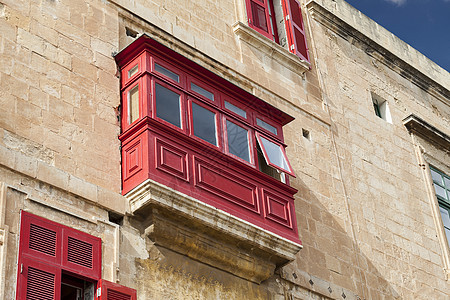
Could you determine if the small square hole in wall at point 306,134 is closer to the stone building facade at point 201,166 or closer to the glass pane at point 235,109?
the stone building facade at point 201,166

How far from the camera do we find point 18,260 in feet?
30.5

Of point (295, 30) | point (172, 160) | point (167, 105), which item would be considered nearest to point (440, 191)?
point (295, 30)

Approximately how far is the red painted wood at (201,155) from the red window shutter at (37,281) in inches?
75.3

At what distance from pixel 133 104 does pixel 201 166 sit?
50.4 inches

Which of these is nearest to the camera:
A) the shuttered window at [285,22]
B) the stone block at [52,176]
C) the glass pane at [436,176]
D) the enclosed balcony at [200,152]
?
the stone block at [52,176]

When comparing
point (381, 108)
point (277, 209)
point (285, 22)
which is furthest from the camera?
point (381, 108)

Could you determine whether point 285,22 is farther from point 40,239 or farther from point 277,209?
point 40,239

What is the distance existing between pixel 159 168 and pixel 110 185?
26.6 inches

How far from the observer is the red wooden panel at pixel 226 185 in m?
11.5

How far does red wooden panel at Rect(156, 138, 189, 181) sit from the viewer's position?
11.1 meters

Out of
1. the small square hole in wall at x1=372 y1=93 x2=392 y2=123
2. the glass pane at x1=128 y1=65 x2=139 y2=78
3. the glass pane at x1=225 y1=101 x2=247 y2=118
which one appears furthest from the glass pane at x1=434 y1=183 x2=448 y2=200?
the glass pane at x1=128 y1=65 x2=139 y2=78

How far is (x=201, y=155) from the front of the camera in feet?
38.2

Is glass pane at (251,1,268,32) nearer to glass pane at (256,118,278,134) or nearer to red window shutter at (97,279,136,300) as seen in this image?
glass pane at (256,118,278,134)

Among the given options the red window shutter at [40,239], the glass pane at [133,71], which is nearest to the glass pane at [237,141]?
the glass pane at [133,71]
